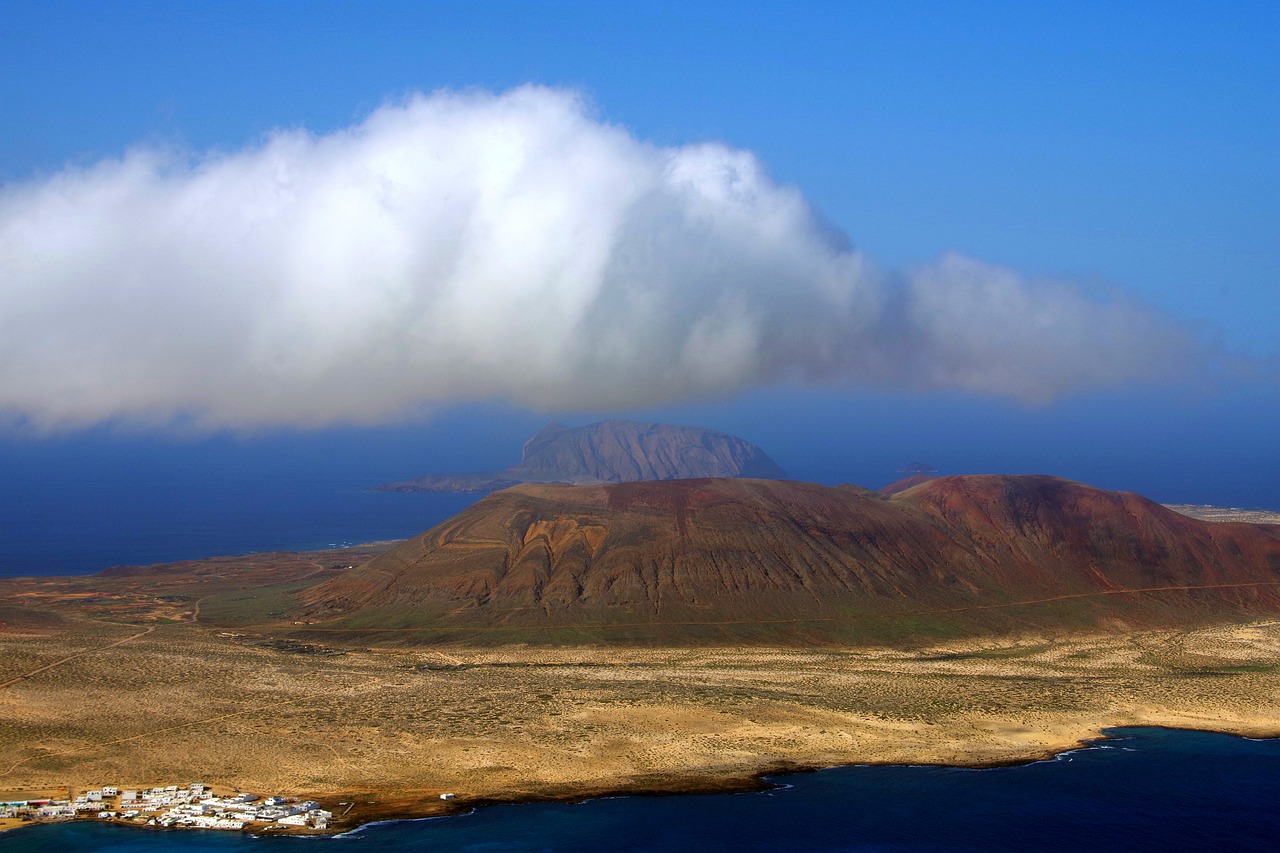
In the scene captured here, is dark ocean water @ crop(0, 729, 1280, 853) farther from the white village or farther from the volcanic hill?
the volcanic hill

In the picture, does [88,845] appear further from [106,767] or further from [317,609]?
[317,609]

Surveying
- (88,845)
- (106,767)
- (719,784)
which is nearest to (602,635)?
(719,784)

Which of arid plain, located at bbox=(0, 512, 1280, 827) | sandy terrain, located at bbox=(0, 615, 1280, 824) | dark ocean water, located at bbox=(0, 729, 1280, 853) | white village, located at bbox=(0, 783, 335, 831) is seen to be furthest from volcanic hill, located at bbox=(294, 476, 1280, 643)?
white village, located at bbox=(0, 783, 335, 831)

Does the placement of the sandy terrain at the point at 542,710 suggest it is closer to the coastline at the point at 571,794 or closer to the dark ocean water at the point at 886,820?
the coastline at the point at 571,794

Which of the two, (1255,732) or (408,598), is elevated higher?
(408,598)

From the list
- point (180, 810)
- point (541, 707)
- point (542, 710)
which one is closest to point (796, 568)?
point (541, 707)
